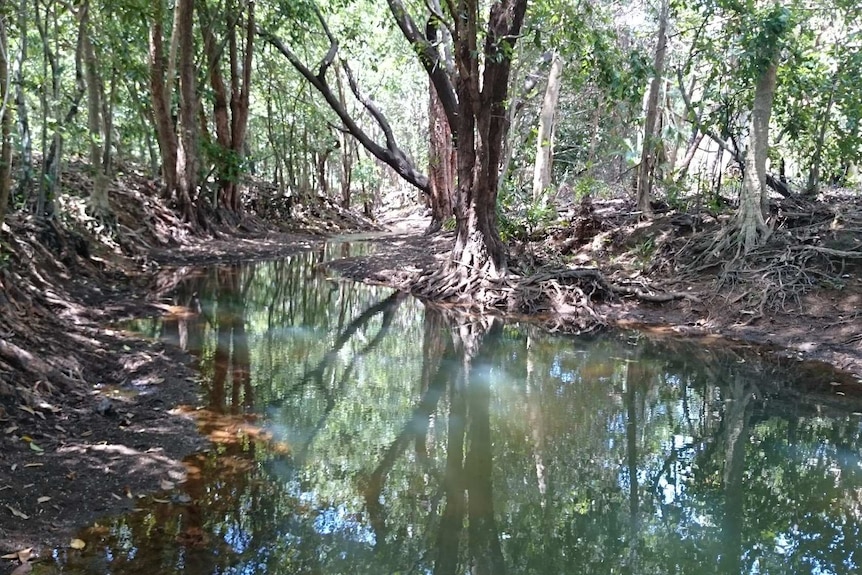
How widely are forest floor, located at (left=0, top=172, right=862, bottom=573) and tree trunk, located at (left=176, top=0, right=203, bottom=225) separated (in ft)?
2.42

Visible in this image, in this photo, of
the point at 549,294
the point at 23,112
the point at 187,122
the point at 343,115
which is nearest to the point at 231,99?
the point at 187,122

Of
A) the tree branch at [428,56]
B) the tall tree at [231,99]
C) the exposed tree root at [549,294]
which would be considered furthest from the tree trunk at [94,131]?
the exposed tree root at [549,294]

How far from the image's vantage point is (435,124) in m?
19.5

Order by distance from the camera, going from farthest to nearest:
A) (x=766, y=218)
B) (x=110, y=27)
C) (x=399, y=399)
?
1. (x=110, y=27)
2. (x=766, y=218)
3. (x=399, y=399)

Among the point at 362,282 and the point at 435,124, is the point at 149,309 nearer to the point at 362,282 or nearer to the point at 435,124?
the point at 362,282

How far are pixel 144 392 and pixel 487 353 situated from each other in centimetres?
430

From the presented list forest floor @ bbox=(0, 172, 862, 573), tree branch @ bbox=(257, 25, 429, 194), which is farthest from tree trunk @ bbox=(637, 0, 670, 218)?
tree branch @ bbox=(257, 25, 429, 194)

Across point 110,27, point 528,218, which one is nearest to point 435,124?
point 528,218

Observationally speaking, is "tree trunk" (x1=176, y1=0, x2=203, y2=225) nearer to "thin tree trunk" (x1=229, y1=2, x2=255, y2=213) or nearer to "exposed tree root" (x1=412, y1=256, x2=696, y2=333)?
"thin tree trunk" (x1=229, y1=2, x2=255, y2=213)

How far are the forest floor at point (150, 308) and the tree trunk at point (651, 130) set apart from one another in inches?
20.7

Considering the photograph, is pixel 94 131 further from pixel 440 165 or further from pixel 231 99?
pixel 440 165

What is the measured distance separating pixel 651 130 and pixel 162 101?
1080 centimetres

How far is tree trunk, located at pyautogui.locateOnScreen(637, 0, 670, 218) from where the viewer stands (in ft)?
41.5

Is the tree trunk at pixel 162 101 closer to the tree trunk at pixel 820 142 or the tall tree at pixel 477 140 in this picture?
the tall tree at pixel 477 140
